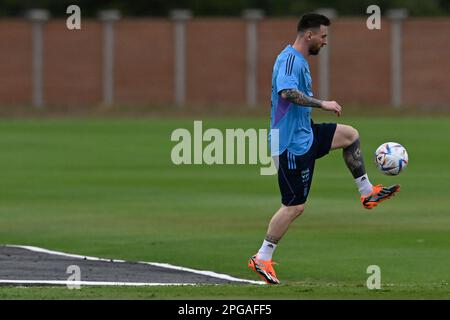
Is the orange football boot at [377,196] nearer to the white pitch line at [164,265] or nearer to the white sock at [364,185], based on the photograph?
the white sock at [364,185]

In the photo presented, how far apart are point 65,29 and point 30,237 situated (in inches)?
1774

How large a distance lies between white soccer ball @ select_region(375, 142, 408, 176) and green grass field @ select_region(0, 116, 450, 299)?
→ 3.85 feet

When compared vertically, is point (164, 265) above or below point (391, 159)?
below

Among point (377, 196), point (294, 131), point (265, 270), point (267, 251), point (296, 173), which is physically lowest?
point (265, 270)

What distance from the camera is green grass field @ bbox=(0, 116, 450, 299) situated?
13312 millimetres

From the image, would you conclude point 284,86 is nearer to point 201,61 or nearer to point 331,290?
point 331,290

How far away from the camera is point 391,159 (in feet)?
46.7

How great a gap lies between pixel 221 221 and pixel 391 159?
6452mm

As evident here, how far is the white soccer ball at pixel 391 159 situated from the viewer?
560 inches

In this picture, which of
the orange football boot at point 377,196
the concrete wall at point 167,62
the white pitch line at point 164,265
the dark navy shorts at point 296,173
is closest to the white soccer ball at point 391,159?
the orange football boot at point 377,196

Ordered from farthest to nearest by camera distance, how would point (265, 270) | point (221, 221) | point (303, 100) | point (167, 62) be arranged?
point (167, 62)
point (221, 221)
point (265, 270)
point (303, 100)

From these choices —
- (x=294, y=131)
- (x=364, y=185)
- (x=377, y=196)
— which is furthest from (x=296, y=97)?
(x=377, y=196)

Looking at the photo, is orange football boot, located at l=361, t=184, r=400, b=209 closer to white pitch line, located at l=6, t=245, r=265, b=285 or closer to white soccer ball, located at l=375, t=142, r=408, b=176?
white soccer ball, located at l=375, t=142, r=408, b=176

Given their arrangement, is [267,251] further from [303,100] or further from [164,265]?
[164,265]
